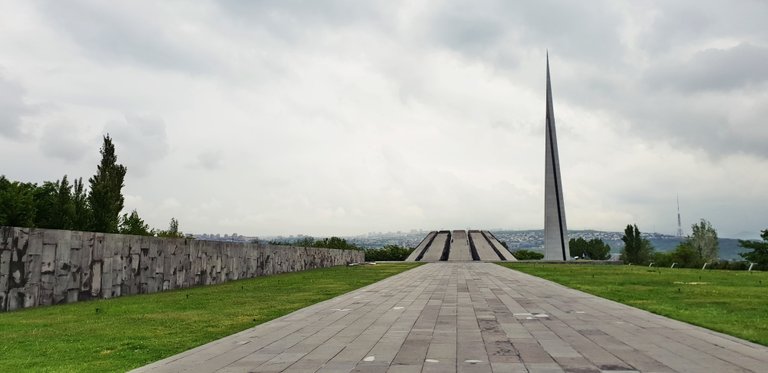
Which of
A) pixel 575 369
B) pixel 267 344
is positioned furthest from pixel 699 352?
pixel 267 344

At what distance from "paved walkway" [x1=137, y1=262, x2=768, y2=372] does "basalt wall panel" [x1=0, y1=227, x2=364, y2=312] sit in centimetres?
902

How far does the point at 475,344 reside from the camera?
329 inches

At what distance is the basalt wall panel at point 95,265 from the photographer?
15.4 meters

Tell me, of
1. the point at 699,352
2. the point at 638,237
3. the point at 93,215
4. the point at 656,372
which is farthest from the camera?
the point at 638,237

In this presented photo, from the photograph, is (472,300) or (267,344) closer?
(267,344)

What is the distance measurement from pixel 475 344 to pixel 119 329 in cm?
729

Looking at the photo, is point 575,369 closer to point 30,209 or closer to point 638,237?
point 30,209

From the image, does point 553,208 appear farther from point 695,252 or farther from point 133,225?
point 133,225

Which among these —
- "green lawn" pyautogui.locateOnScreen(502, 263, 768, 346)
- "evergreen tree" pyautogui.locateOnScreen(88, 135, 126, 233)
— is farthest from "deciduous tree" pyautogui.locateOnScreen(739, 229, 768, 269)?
"evergreen tree" pyautogui.locateOnScreen(88, 135, 126, 233)

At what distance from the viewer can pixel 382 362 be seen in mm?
7062

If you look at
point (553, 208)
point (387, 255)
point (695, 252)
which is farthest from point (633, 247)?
point (387, 255)

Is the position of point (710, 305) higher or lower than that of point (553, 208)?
lower

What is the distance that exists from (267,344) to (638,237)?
271ft

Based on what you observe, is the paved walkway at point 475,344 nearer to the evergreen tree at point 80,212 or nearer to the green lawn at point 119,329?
the green lawn at point 119,329
